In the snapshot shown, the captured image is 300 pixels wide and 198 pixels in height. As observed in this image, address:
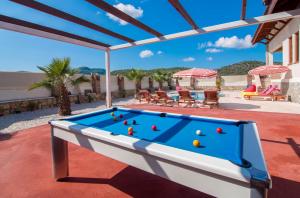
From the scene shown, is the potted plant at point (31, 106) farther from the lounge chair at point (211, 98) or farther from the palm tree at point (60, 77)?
the lounge chair at point (211, 98)

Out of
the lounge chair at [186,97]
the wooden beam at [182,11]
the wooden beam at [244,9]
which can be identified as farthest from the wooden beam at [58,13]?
the lounge chair at [186,97]

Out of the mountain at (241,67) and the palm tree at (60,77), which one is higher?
the mountain at (241,67)

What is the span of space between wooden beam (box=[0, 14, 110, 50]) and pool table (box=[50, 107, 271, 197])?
318 centimetres

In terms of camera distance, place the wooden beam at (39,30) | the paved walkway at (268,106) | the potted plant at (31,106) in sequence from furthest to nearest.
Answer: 1. the potted plant at (31,106)
2. the paved walkway at (268,106)
3. the wooden beam at (39,30)

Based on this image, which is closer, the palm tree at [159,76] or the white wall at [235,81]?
the white wall at [235,81]

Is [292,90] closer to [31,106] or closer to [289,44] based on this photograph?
[289,44]

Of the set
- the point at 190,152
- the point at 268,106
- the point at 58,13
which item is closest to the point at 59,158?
the point at 190,152

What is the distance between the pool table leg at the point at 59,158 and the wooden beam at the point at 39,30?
10.9 ft

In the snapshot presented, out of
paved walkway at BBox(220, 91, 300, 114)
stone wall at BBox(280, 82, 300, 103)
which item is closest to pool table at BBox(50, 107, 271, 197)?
paved walkway at BBox(220, 91, 300, 114)

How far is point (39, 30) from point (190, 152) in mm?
5540

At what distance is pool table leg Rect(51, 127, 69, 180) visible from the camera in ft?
9.73

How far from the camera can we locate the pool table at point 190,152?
1.33 meters

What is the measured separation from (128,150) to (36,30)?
16.4ft

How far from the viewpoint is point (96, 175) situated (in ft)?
10.3
